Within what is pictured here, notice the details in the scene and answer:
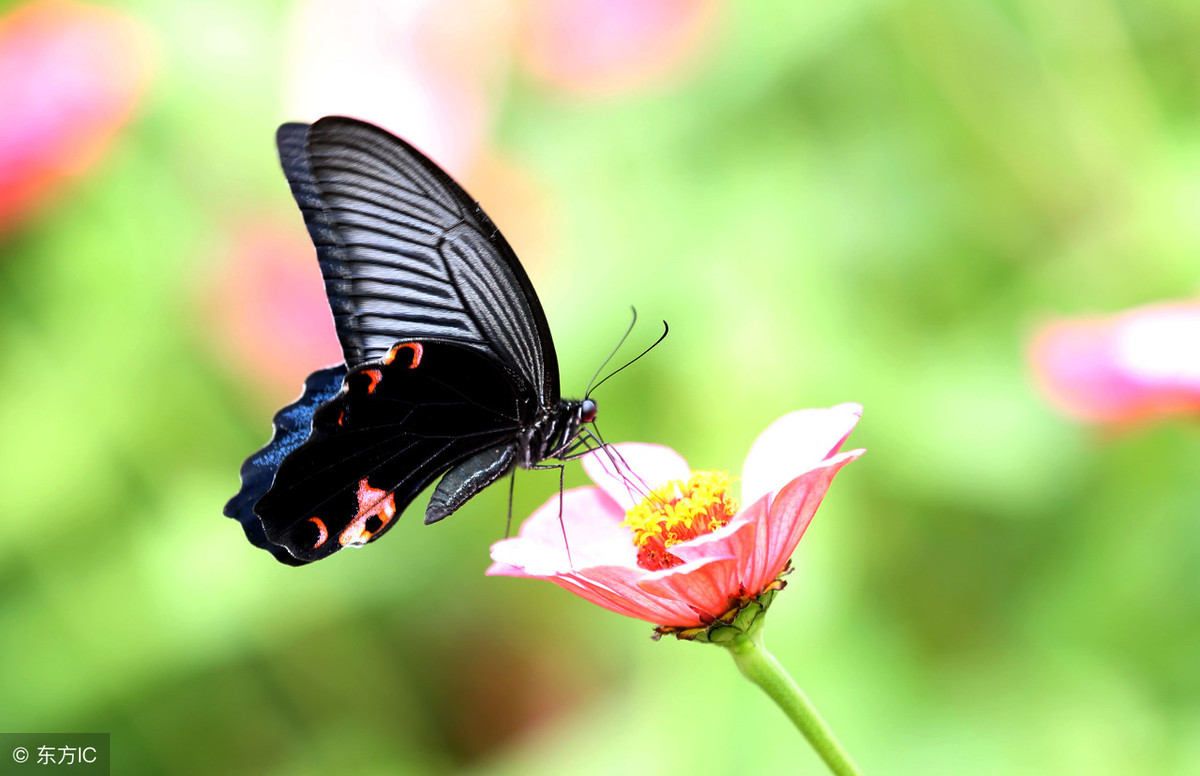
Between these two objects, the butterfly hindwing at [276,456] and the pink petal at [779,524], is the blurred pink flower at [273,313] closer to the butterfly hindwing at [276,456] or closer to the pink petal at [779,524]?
the butterfly hindwing at [276,456]

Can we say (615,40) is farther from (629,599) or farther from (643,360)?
(629,599)

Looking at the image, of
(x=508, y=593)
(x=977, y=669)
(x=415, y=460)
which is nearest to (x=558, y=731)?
(x=508, y=593)

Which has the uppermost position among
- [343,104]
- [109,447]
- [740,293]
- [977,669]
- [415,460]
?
[343,104]

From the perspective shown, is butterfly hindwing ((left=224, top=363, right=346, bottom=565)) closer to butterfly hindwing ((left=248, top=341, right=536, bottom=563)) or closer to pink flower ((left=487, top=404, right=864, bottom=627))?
butterfly hindwing ((left=248, top=341, right=536, bottom=563))

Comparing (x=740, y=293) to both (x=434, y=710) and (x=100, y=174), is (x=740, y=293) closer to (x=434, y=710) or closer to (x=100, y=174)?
(x=434, y=710)

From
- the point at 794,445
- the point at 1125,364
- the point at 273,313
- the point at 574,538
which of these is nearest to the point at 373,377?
the point at 574,538

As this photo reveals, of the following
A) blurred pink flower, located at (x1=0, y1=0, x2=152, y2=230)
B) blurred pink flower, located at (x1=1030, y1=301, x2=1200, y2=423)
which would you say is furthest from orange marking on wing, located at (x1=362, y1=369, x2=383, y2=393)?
blurred pink flower, located at (x1=0, y1=0, x2=152, y2=230)
